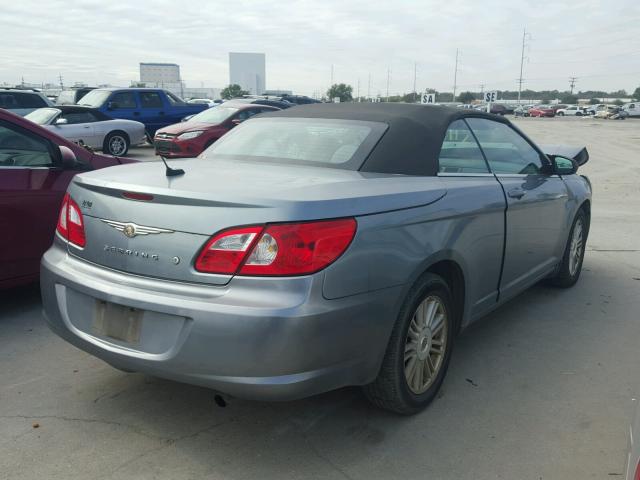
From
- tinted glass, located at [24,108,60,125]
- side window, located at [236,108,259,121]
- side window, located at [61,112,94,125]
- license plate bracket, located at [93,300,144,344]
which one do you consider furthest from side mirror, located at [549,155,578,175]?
side window, located at [61,112,94,125]

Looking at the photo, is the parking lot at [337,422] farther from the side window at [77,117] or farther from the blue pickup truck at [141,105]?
the blue pickup truck at [141,105]

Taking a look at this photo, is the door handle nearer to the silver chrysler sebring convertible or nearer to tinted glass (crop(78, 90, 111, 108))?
the silver chrysler sebring convertible

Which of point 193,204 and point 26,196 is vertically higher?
point 193,204

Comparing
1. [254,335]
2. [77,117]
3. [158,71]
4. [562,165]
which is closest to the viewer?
[254,335]

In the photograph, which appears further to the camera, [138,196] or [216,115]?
[216,115]

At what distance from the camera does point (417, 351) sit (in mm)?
3084

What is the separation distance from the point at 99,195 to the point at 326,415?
156 cm

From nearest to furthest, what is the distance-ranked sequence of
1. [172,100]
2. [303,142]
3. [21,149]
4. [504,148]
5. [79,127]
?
[303,142] → [504,148] → [21,149] → [79,127] → [172,100]

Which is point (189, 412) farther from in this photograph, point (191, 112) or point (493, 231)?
point (191, 112)

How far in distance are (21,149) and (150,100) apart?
15071mm

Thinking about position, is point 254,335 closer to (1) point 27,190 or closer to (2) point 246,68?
(1) point 27,190

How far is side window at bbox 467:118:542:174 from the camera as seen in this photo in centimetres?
404

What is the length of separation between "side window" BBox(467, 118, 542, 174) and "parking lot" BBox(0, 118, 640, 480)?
117 cm

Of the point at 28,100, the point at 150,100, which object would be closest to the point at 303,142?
the point at 28,100
